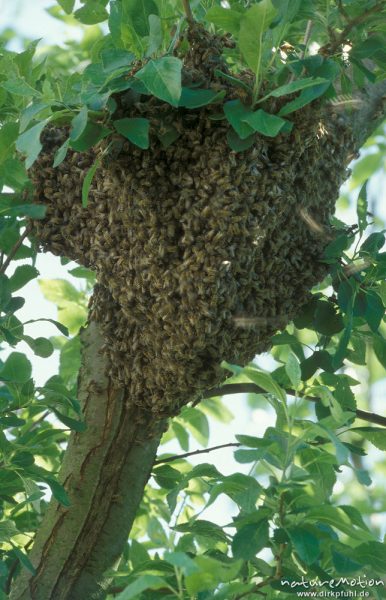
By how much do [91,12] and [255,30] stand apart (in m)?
0.97

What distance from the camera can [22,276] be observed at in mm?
2963

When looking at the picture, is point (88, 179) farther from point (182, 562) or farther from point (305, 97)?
point (182, 562)

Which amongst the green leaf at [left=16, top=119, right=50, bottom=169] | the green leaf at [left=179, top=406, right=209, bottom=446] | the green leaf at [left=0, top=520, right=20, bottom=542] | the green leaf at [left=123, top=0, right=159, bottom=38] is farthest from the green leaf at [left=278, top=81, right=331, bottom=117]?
the green leaf at [left=179, top=406, right=209, bottom=446]

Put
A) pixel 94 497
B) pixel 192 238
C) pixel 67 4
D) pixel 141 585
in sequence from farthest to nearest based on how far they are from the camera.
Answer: pixel 67 4 → pixel 94 497 → pixel 192 238 → pixel 141 585

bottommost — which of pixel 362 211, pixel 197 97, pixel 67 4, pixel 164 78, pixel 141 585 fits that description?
pixel 141 585

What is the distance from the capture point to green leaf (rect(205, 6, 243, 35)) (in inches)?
93.4

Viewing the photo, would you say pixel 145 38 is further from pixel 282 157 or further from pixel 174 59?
pixel 282 157

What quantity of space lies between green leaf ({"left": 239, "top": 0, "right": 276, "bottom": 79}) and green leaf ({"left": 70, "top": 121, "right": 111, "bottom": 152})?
402mm

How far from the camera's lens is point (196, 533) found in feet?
8.03

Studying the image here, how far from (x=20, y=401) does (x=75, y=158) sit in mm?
732

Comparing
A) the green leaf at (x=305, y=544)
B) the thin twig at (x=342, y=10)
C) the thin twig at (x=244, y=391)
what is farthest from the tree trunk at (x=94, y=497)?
the thin twig at (x=342, y=10)

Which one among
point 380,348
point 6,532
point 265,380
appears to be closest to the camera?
point 265,380

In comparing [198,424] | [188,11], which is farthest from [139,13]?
[198,424]

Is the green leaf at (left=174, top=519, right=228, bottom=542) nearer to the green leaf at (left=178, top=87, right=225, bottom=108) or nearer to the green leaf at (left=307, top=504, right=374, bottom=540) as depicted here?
the green leaf at (left=307, top=504, right=374, bottom=540)
